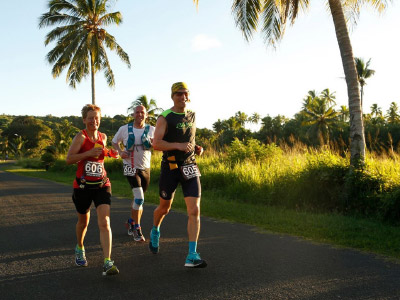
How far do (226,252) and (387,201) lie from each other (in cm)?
360

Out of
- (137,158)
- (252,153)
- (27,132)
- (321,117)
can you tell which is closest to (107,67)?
(252,153)

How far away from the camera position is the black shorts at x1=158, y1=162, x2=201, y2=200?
14.1 feet

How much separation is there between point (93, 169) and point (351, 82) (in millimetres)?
6503

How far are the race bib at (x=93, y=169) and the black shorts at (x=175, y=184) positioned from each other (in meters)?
0.78

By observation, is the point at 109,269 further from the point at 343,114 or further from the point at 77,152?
the point at 343,114

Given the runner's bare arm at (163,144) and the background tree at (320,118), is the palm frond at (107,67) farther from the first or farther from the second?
the background tree at (320,118)

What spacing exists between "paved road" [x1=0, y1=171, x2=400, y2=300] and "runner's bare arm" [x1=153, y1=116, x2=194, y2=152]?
1.34m

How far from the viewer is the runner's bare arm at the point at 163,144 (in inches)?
166

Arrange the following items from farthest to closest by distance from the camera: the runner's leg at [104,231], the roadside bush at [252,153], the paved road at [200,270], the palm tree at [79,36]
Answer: the palm tree at [79,36] < the roadside bush at [252,153] < the runner's leg at [104,231] < the paved road at [200,270]

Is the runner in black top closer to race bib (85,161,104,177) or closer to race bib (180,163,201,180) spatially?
race bib (180,163,201,180)

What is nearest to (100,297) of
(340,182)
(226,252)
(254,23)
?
(226,252)

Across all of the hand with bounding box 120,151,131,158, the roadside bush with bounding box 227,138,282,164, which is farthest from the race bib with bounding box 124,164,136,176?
the roadside bush with bounding box 227,138,282,164

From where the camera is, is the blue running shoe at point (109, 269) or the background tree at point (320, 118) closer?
the blue running shoe at point (109, 269)

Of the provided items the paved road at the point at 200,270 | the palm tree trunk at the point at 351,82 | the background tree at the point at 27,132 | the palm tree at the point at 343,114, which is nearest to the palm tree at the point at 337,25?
the palm tree trunk at the point at 351,82
